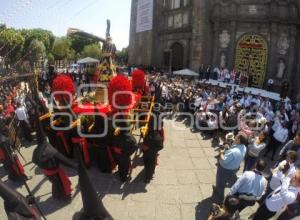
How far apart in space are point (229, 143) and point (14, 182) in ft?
16.1

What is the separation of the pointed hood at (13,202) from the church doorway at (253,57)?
1914cm

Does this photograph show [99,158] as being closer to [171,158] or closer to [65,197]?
[65,197]

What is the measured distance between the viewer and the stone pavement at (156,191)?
18.9 feet

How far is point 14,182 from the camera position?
662 cm

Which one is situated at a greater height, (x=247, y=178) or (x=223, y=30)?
(x=223, y=30)

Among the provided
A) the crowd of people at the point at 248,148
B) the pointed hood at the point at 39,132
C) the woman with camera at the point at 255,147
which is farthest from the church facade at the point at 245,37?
the pointed hood at the point at 39,132

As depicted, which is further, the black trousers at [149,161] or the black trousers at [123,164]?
the black trousers at [149,161]

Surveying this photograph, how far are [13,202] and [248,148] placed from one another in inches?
212

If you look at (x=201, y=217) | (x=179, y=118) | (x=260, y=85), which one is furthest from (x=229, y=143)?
(x=260, y=85)

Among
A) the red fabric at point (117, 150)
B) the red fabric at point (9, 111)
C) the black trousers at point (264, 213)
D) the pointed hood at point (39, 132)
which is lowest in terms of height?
the black trousers at point (264, 213)

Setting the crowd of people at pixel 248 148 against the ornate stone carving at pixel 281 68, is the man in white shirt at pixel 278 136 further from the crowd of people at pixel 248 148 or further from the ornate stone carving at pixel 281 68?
the ornate stone carving at pixel 281 68

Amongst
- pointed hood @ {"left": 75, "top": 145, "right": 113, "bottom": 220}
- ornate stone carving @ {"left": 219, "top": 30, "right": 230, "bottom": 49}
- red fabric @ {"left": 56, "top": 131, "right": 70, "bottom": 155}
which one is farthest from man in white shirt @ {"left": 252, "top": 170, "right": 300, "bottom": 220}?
ornate stone carving @ {"left": 219, "top": 30, "right": 230, "bottom": 49}

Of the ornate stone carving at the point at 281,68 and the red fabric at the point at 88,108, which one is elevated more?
the ornate stone carving at the point at 281,68

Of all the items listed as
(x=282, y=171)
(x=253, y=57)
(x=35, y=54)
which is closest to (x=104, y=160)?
(x=282, y=171)
